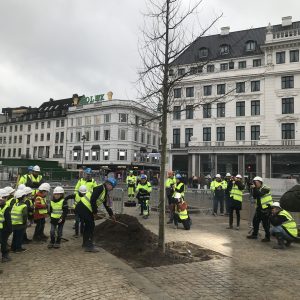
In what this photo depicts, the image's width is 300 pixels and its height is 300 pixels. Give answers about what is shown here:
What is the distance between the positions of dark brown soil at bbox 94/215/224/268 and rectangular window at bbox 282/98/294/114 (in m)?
38.6

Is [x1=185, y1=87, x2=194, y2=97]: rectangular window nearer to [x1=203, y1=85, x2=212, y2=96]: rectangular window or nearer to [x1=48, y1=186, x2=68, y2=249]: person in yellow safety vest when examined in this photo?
[x1=203, y1=85, x2=212, y2=96]: rectangular window

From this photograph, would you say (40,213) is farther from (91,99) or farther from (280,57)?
(91,99)

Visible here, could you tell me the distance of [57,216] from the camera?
28.1 ft

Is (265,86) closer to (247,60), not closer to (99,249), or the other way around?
(247,60)

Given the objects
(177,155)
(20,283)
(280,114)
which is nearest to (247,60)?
(280,114)

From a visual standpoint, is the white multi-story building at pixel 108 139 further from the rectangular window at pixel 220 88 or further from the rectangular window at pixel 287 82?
the rectangular window at pixel 287 82

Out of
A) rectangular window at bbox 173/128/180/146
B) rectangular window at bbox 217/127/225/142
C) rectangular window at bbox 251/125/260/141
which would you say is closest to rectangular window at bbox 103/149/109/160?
rectangular window at bbox 173/128/180/146

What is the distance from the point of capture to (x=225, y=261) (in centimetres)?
735

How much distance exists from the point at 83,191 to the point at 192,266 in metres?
3.73

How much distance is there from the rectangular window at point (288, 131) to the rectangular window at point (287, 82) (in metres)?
4.90

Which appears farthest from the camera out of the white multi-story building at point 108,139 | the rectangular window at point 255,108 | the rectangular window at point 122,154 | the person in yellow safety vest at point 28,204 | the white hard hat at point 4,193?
the white multi-story building at point 108,139

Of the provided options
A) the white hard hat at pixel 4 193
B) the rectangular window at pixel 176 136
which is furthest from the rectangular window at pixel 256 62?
the white hard hat at pixel 4 193

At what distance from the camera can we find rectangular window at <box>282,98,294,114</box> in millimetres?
43312

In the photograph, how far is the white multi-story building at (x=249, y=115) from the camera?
1682 inches
